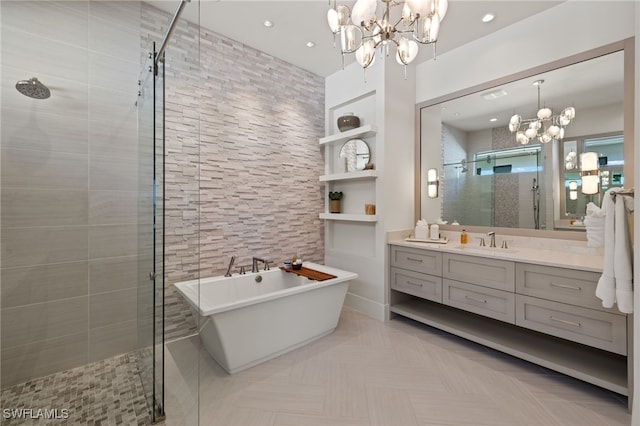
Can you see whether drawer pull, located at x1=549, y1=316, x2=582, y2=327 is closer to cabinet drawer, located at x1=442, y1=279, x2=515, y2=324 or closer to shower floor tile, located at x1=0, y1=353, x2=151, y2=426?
cabinet drawer, located at x1=442, y1=279, x2=515, y2=324

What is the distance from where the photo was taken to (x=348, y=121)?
10.6 feet

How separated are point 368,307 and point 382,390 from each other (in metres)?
1.24

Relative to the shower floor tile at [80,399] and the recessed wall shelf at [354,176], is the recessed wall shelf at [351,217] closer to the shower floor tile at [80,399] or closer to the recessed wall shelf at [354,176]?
the recessed wall shelf at [354,176]

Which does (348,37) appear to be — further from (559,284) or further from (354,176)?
(559,284)

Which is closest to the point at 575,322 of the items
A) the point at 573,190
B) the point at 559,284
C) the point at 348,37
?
the point at 559,284

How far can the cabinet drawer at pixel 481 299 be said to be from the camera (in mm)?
2105

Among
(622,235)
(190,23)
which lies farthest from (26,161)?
(622,235)

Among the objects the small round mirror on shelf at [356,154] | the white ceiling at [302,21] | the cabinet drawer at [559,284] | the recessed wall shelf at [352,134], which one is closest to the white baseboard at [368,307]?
the cabinet drawer at [559,284]

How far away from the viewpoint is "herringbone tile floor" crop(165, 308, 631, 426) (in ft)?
5.14

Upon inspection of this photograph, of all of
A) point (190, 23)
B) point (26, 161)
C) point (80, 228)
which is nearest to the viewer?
point (190, 23)

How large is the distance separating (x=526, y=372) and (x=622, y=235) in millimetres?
1170

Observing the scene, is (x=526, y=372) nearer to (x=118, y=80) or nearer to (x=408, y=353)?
(x=408, y=353)

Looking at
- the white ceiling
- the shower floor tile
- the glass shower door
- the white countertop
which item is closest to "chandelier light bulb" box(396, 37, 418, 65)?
the white ceiling

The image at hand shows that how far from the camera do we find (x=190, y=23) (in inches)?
58.3
